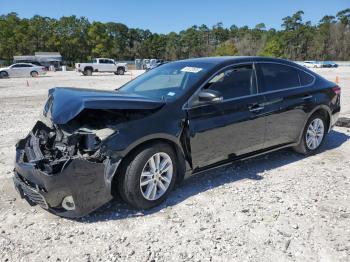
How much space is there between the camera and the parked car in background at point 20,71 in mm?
34344

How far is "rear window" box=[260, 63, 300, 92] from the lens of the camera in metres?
5.12

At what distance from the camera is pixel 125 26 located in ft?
441

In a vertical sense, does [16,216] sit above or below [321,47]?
below

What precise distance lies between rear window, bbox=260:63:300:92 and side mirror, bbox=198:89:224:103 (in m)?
1.13

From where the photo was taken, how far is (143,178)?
3.87 meters

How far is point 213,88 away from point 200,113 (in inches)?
17.6

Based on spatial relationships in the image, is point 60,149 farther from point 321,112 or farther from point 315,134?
point 321,112

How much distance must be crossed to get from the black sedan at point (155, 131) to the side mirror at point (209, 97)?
0.01m

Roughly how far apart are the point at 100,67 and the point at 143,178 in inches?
1450

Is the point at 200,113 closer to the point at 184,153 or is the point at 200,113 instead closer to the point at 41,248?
the point at 184,153

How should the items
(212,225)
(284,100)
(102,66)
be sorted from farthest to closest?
(102,66) → (284,100) → (212,225)

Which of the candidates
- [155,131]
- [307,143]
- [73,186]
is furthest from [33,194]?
[307,143]

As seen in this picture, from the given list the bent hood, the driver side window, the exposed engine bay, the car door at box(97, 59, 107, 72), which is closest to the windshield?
the driver side window

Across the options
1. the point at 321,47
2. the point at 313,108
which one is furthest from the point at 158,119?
the point at 321,47
